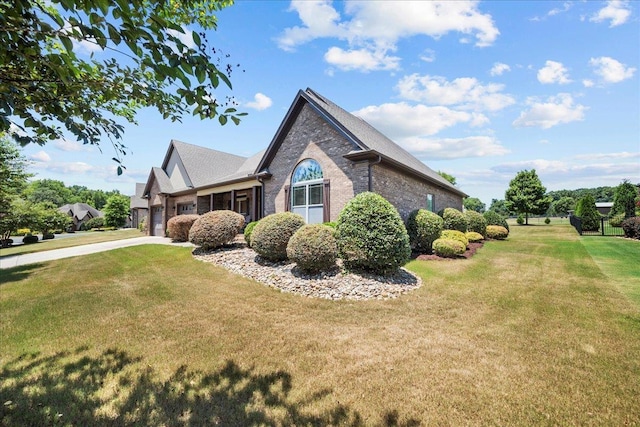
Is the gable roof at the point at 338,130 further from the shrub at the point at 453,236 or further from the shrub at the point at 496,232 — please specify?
the shrub at the point at 496,232

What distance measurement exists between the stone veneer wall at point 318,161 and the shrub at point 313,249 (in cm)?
350

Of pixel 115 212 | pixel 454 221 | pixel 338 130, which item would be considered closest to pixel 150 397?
pixel 338 130

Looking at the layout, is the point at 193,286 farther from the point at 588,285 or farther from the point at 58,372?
the point at 588,285

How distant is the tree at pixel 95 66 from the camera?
2.12m

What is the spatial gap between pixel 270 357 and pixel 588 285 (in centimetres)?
932

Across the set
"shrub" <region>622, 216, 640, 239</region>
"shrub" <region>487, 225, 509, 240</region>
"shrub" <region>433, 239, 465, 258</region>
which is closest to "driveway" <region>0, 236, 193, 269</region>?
"shrub" <region>433, 239, 465, 258</region>

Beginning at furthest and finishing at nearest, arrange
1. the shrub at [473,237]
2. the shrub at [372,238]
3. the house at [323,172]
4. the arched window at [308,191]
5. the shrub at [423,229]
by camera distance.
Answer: the shrub at [473,237] → the arched window at [308,191] → the shrub at [423,229] → the house at [323,172] → the shrub at [372,238]

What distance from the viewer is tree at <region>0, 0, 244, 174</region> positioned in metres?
2.12

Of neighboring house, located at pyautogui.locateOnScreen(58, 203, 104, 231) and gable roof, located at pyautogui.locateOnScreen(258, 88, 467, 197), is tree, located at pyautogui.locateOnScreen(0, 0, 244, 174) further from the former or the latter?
neighboring house, located at pyautogui.locateOnScreen(58, 203, 104, 231)

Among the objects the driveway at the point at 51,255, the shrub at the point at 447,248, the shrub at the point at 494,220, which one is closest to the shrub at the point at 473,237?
the shrub at the point at 494,220

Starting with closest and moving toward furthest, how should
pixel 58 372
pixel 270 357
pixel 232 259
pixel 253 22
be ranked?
pixel 58 372 → pixel 270 357 → pixel 253 22 → pixel 232 259

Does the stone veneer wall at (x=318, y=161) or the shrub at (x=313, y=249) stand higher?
the stone veneer wall at (x=318, y=161)

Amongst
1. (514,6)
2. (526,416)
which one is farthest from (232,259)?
(514,6)

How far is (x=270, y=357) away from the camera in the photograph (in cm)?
427
